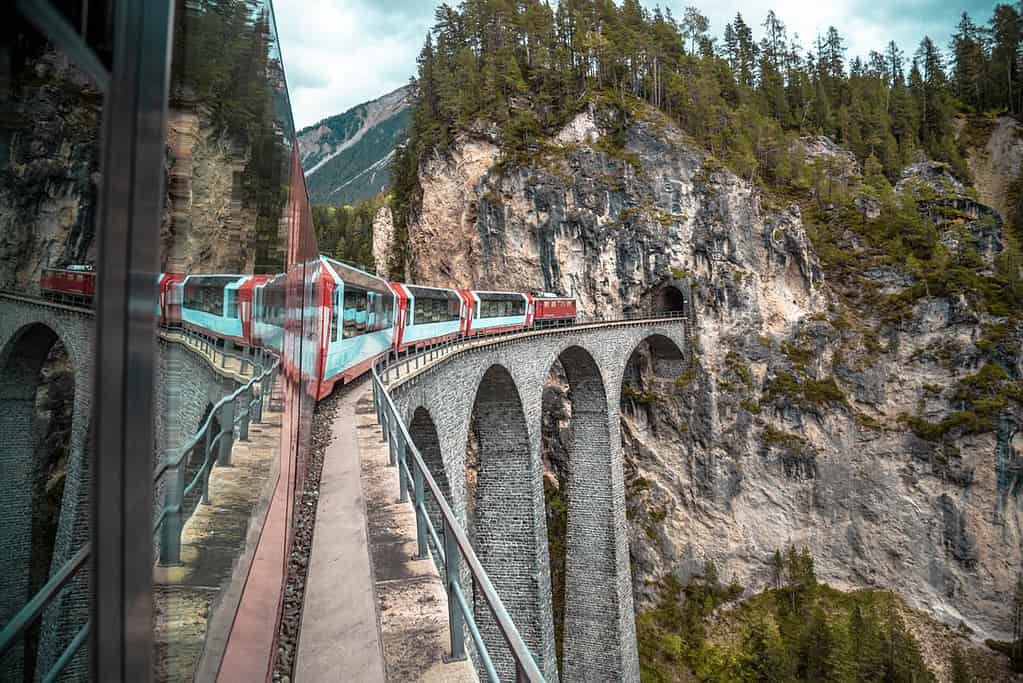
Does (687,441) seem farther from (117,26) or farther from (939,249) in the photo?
(117,26)

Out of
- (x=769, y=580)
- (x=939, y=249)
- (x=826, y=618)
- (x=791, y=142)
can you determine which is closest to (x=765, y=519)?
(x=769, y=580)

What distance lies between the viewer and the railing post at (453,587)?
7.75 ft

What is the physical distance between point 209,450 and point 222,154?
21.6 inches

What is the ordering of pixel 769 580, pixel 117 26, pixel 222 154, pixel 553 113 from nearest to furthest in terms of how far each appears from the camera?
pixel 117 26 → pixel 222 154 → pixel 769 580 → pixel 553 113

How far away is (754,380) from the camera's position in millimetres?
26016

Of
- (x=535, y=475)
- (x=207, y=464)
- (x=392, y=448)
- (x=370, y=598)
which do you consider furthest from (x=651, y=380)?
(x=207, y=464)

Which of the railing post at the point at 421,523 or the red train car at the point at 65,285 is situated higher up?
the red train car at the point at 65,285

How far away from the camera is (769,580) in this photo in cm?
2539

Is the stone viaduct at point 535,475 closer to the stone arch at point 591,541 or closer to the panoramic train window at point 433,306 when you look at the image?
the stone arch at point 591,541

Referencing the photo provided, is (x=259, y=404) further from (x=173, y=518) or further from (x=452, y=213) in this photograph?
(x=452, y=213)

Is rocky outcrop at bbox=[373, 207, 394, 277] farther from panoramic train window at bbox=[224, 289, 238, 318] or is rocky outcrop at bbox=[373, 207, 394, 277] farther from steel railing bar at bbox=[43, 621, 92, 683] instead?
steel railing bar at bbox=[43, 621, 92, 683]

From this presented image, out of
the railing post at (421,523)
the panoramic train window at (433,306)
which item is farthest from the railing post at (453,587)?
the panoramic train window at (433,306)

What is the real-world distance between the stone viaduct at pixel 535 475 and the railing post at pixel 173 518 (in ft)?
20.5

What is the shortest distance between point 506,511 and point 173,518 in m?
14.0
